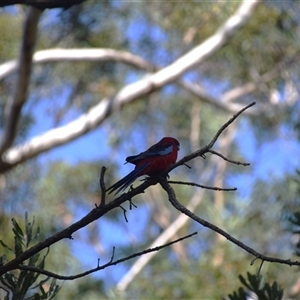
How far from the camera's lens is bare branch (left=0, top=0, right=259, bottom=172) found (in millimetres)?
6805

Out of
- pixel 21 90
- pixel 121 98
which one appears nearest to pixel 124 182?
pixel 21 90

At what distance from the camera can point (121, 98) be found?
756 cm

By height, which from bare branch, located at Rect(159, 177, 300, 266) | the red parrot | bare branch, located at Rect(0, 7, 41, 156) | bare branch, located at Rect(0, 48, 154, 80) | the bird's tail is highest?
bare branch, located at Rect(0, 48, 154, 80)

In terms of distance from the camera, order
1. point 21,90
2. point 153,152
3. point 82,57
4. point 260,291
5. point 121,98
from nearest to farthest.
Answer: point 260,291
point 153,152
point 21,90
point 121,98
point 82,57

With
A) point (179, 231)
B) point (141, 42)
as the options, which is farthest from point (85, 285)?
point (141, 42)

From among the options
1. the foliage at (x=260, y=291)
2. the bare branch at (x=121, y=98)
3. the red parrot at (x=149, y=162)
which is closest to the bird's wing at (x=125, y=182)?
the red parrot at (x=149, y=162)

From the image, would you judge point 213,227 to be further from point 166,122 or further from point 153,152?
point 166,122

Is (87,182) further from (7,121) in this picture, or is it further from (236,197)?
(7,121)

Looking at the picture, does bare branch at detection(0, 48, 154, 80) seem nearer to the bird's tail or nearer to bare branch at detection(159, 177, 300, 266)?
the bird's tail

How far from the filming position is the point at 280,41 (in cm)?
980

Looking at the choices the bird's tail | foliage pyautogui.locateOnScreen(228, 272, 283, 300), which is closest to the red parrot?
the bird's tail

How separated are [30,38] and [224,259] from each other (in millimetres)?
3110

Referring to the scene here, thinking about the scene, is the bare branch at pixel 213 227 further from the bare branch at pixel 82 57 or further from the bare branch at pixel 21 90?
the bare branch at pixel 82 57

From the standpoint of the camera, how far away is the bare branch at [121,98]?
22.3 ft
